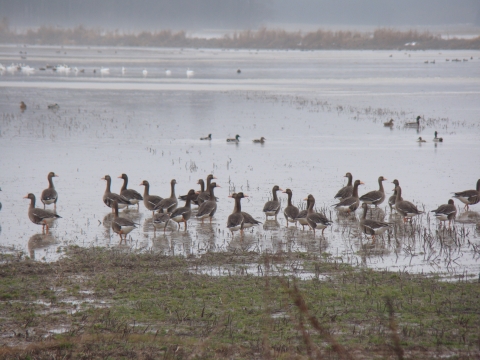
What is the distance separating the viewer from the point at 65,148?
2159 centimetres

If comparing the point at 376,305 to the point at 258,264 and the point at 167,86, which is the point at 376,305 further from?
the point at 167,86

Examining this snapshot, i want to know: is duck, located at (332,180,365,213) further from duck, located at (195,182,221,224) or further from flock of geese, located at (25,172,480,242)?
duck, located at (195,182,221,224)

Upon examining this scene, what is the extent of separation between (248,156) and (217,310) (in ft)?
44.1

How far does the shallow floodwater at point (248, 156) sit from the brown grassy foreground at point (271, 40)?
235ft

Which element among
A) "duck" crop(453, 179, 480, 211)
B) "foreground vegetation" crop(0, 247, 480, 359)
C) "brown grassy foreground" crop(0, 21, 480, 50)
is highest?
"brown grassy foreground" crop(0, 21, 480, 50)

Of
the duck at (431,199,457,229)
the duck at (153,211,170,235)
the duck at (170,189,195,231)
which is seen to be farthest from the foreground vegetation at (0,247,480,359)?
the duck at (431,199,457,229)

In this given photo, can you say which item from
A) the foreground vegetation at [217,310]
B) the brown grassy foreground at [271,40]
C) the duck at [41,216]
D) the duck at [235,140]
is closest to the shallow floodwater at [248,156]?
the duck at [41,216]

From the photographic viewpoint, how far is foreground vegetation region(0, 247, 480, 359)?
623 centimetres

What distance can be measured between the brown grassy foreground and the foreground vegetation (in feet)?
355

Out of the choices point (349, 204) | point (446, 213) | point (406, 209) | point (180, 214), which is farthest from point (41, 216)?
point (446, 213)

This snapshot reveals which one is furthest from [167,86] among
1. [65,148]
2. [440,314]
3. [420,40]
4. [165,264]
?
[420,40]

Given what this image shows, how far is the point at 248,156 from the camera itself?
20.6 metres

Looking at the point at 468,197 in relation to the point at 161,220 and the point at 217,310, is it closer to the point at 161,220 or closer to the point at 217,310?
the point at 161,220

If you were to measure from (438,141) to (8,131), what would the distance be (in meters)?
16.0
